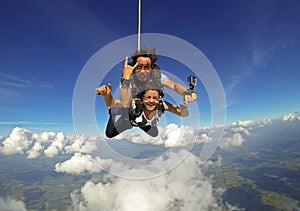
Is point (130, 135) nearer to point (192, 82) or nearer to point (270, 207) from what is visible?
point (192, 82)

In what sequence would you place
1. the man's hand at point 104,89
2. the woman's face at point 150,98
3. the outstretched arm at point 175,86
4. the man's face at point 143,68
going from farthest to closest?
the woman's face at point 150,98 < the outstretched arm at point 175,86 < the man's face at point 143,68 < the man's hand at point 104,89

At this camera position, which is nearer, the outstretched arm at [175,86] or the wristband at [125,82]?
the wristband at [125,82]

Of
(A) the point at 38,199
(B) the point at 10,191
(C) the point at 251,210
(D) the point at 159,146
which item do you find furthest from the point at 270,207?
(B) the point at 10,191

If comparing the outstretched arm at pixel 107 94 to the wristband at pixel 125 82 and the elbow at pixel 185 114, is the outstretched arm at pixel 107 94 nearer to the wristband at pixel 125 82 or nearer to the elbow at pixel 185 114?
the wristband at pixel 125 82

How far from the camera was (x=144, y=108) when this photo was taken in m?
4.07

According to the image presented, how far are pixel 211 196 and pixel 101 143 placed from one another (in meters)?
192

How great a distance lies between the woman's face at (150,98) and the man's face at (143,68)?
0.88ft

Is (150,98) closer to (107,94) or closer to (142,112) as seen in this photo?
(142,112)

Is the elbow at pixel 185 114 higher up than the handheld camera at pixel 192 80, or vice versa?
the handheld camera at pixel 192 80

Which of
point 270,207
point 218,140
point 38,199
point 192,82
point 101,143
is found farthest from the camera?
point 38,199

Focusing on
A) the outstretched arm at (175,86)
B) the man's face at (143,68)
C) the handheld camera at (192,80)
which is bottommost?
the handheld camera at (192,80)

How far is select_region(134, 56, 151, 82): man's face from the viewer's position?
3537 millimetres

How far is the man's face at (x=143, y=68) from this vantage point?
354 cm

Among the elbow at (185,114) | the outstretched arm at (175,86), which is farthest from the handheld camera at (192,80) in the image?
the elbow at (185,114)
